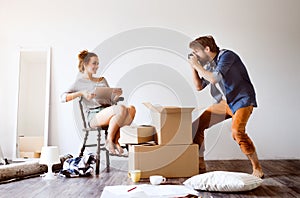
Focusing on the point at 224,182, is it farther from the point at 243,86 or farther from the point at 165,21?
the point at 165,21

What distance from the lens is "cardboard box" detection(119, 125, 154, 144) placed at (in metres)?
2.71

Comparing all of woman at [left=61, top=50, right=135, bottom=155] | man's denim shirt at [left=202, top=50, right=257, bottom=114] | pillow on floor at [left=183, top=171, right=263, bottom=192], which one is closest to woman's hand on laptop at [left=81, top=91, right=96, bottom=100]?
woman at [left=61, top=50, right=135, bottom=155]

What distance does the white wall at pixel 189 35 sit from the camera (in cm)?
401

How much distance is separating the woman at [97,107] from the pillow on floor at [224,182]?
1.00 meters

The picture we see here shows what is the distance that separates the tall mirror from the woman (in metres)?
0.79

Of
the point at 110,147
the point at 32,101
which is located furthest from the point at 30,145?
the point at 110,147

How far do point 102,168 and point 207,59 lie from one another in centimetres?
151

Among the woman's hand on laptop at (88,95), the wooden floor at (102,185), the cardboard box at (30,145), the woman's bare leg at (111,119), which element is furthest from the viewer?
the cardboard box at (30,145)

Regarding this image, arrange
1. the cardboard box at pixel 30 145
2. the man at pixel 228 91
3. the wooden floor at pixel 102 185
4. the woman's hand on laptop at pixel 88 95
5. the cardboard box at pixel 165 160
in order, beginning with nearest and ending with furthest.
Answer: the wooden floor at pixel 102 185, the cardboard box at pixel 165 160, the man at pixel 228 91, the woman's hand on laptop at pixel 88 95, the cardboard box at pixel 30 145

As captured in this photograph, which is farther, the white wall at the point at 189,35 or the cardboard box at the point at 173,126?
the white wall at the point at 189,35

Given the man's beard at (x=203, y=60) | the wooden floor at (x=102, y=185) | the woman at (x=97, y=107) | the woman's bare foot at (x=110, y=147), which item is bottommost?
the wooden floor at (x=102, y=185)

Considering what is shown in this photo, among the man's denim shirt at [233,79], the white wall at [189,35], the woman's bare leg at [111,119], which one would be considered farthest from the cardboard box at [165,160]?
the white wall at [189,35]

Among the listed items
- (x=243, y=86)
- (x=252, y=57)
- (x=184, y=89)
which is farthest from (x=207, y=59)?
(x=252, y=57)

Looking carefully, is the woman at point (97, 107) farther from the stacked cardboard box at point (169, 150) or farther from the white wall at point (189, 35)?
the white wall at point (189, 35)
